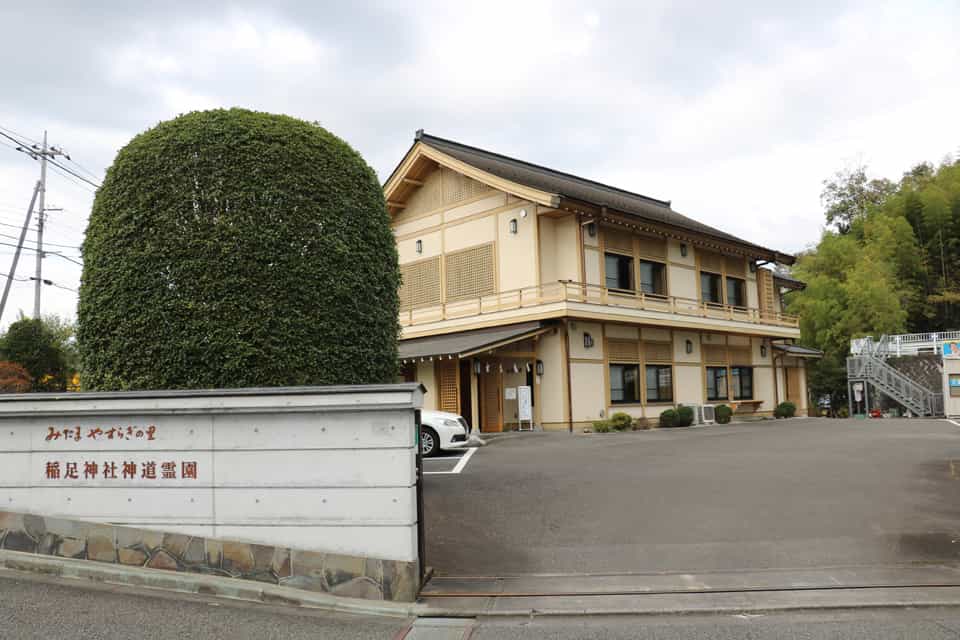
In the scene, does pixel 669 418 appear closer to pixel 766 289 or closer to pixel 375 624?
pixel 766 289

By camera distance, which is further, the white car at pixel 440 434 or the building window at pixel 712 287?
the building window at pixel 712 287

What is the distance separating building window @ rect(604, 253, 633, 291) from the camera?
2233 centimetres

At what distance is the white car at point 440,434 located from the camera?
13.7m

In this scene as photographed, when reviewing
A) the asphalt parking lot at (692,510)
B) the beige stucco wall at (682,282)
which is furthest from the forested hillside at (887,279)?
the asphalt parking lot at (692,510)

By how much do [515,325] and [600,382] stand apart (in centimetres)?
301

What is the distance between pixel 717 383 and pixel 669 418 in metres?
4.82

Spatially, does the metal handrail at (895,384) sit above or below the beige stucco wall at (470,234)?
below

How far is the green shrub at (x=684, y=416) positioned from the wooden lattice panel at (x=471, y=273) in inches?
269

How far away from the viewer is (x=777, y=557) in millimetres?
6512

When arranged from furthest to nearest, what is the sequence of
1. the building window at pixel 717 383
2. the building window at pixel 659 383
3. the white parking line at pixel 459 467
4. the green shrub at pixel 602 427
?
the building window at pixel 717 383
the building window at pixel 659 383
the green shrub at pixel 602 427
the white parking line at pixel 459 467

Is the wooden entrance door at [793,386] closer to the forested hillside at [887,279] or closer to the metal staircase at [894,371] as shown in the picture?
the metal staircase at [894,371]

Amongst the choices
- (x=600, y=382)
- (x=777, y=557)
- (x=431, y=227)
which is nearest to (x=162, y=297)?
(x=777, y=557)

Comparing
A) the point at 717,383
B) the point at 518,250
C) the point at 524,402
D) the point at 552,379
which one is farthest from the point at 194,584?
the point at 717,383

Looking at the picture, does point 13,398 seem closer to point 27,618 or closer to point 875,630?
point 27,618
